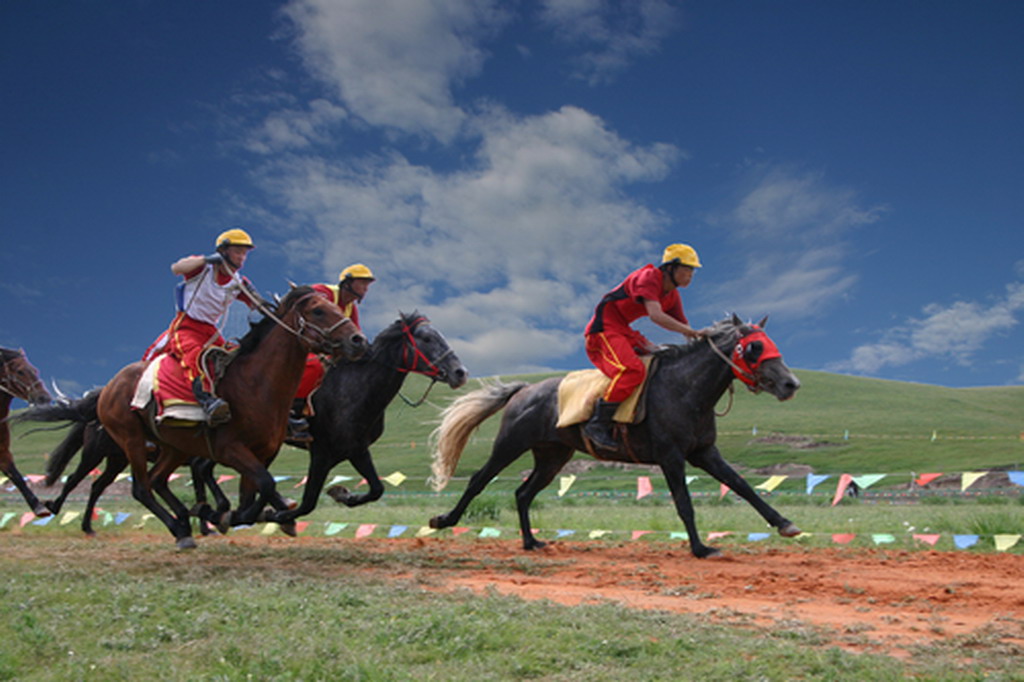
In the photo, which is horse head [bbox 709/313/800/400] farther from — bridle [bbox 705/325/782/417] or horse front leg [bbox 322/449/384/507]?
horse front leg [bbox 322/449/384/507]

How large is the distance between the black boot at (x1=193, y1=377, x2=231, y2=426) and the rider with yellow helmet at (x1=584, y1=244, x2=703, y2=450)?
4.09 meters

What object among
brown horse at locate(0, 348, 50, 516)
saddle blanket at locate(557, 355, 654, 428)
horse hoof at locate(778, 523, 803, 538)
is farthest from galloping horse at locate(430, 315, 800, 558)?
brown horse at locate(0, 348, 50, 516)

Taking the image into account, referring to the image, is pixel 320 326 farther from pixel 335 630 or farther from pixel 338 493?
pixel 335 630

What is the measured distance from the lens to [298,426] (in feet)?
29.8

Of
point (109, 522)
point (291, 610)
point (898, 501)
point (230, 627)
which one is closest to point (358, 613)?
point (291, 610)

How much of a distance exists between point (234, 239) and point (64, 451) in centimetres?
685

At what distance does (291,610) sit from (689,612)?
2.66 meters

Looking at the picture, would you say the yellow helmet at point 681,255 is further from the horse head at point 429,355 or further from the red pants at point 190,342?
the red pants at point 190,342

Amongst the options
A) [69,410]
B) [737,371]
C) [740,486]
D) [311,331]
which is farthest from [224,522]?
[737,371]

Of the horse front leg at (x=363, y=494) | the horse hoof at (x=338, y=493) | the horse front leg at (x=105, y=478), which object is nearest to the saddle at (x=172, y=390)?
the horse hoof at (x=338, y=493)

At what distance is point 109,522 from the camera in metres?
15.5

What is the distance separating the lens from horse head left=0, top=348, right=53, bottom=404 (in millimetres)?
13414

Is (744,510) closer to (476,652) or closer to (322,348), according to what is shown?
(322,348)

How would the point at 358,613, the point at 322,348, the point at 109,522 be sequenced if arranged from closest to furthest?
the point at 358,613, the point at 322,348, the point at 109,522
